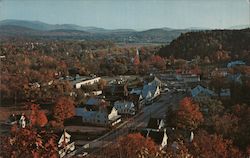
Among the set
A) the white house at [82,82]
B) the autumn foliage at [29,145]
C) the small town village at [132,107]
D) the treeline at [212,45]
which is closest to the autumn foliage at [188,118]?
the small town village at [132,107]

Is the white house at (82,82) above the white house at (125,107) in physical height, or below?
above

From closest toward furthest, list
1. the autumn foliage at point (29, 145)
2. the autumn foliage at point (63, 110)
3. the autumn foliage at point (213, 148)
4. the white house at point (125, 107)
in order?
1. the autumn foliage at point (29, 145)
2. the autumn foliage at point (213, 148)
3. the autumn foliage at point (63, 110)
4. the white house at point (125, 107)

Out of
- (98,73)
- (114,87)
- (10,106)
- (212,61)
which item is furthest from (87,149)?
(212,61)

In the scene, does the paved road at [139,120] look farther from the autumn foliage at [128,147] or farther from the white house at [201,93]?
the autumn foliage at [128,147]

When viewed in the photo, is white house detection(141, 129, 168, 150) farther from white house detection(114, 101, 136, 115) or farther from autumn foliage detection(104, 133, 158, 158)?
white house detection(114, 101, 136, 115)

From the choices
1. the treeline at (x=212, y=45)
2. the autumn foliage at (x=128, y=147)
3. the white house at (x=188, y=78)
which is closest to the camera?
the autumn foliage at (x=128, y=147)

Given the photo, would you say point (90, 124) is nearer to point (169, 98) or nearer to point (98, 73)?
point (169, 98)

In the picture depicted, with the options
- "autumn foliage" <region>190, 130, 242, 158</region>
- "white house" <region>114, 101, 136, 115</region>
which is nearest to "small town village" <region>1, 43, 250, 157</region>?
"white house" <region>114, 101, 136, 115</region>
